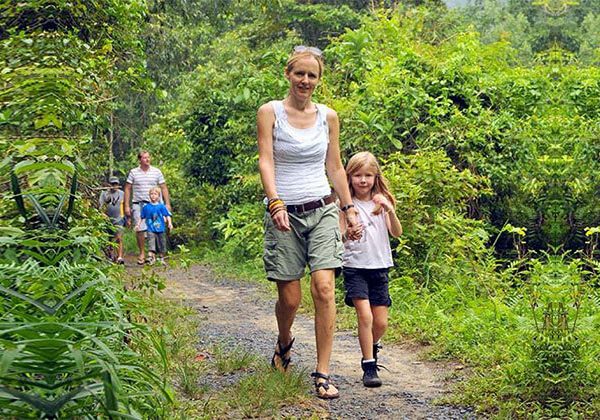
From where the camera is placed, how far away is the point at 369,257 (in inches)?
214

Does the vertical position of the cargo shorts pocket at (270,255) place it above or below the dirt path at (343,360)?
above

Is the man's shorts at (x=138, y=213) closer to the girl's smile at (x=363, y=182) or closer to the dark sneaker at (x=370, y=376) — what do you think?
the girl's smile at (x=363, y=182)

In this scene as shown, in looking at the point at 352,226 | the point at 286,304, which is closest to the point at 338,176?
the point at 352,226

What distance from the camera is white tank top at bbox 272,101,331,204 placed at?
4988 mm

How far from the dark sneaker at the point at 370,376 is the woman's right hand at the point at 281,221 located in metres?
1.13

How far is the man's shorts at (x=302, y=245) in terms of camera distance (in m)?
4.98

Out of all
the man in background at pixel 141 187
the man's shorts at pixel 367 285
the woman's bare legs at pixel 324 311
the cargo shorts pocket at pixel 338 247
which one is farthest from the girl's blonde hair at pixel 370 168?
the man in background at pixel 141 187

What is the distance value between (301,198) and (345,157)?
5344 mm

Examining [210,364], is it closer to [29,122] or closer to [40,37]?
[29,122]

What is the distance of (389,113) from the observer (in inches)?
403

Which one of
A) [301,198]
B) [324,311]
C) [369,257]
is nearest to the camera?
[324,311]

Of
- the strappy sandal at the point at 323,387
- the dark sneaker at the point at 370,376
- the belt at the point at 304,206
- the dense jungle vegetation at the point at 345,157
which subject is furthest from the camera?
the dark sneaker at the point at 370,376

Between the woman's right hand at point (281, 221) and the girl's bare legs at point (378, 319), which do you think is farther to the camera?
the girl's bare legs at point (378, 319)

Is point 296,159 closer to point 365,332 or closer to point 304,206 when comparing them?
point 304,206
